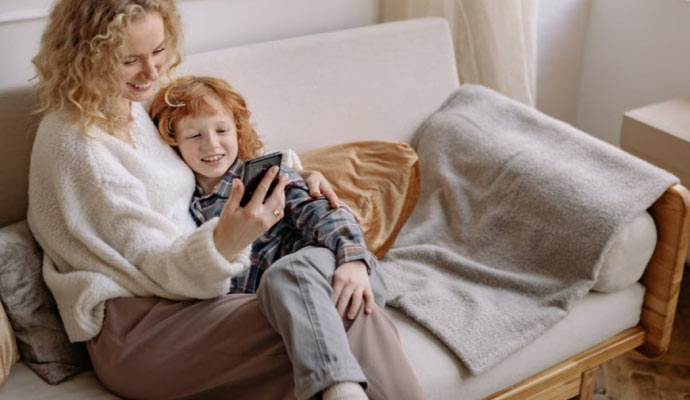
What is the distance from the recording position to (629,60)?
2.65m

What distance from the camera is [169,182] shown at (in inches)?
62.1

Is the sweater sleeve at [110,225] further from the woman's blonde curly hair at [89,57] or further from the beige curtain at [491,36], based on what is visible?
the beige curtain at [491,36]

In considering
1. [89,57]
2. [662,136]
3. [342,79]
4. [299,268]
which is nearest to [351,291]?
[299,268]

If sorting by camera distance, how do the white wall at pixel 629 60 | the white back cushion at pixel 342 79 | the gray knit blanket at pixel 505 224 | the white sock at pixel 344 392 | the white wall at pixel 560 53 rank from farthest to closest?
the white wall at pixel 560 53 → the white wall at pixel 629 60 → the white back cushion at pixel 342 79 → the gray knit blanket at pixel 505 224 → the white sock at pixel 344 392

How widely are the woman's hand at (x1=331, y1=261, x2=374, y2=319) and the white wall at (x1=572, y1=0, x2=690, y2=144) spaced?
1470 mm

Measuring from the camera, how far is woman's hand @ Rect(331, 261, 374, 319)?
4.79 feet

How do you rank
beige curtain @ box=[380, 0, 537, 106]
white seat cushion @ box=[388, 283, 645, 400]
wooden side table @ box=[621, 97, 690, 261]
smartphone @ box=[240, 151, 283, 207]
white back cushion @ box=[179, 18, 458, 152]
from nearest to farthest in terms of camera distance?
smartphone @ box=[240, 151, 283, 207]
white seat cushion @ box=[388, 283, 645, 400]
white back cushion @ box=[179, 18, 458, 152]
wooden side table @ box=[621, 97, 690, 261]
beige curtain @ box=[380, 0, 537, 106]

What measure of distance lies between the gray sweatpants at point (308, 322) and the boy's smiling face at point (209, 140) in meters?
0.30

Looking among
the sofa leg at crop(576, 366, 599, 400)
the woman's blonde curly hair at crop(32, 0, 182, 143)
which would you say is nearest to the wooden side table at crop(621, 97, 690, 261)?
the sofa leg at crop(576, 366, 599, 400)

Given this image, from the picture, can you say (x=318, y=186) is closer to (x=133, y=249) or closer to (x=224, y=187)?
(x=224, y=187)

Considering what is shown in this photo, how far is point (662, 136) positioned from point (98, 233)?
1.48 m

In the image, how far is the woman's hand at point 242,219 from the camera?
1.39m

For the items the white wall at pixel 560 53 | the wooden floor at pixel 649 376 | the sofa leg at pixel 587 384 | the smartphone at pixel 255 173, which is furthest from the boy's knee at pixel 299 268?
the white wall at pixel 560 53

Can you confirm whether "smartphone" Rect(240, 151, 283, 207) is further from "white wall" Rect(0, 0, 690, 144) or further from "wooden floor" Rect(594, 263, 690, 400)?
"wooden floor" Rect(594, 263, 690, 400)
